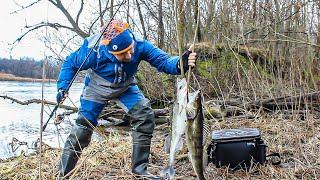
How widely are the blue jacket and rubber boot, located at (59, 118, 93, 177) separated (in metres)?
0.52

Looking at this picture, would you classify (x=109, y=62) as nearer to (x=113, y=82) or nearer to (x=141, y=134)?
(x=113, y=82)

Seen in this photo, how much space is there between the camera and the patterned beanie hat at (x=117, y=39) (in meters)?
4.23

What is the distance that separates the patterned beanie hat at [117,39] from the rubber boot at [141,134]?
642 millimetres

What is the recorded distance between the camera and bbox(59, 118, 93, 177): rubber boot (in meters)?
4.49

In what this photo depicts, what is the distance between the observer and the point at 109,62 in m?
4.42

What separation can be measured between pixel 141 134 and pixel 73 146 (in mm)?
688

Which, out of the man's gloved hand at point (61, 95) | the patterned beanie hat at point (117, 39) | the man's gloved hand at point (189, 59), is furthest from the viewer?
the patterned beanie hat at point (117, 39)

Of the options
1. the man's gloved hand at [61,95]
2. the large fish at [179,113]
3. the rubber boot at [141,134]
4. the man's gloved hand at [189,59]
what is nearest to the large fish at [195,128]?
the large fish at [179,113]

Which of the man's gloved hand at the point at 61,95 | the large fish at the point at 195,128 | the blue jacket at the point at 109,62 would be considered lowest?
the large fish at the point at 195,128

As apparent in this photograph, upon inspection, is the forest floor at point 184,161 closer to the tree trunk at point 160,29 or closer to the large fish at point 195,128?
the large fish at point 195,128

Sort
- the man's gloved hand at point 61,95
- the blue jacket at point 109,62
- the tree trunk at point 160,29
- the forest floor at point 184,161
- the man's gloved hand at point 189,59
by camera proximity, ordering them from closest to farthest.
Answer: the man's gloved hand at point 189,59
the man's gloved hand at point 61,95
the blue jacket at point 109,62
the forest floor at point 184,161
the tree trunk at point 160,29

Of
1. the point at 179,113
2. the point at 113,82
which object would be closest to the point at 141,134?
the point at 113,82

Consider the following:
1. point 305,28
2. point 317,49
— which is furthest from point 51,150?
point 305,28

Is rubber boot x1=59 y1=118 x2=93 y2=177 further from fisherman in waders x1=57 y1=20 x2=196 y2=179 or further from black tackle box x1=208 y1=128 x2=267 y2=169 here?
black tackle box x1=208 y1=128 x2=267 y2=169
